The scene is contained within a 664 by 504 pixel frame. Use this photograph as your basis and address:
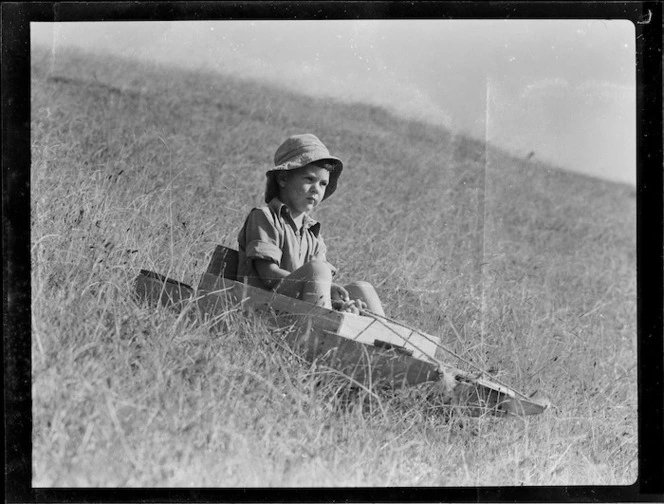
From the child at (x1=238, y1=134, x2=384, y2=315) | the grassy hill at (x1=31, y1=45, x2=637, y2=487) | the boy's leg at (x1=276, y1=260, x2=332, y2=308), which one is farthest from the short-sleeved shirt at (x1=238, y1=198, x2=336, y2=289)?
the grassy hill at (x1=31, y1=45, x2=637, y2=487)

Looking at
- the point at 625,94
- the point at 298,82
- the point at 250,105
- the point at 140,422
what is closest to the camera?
the point at 140,422

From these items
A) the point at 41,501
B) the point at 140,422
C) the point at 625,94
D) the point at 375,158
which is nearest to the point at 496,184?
the point at 375,158

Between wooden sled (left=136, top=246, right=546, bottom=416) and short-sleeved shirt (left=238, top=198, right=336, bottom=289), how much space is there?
0.35 ft

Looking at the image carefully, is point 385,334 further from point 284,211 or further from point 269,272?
point 284,211

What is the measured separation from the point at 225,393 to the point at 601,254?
9.91ft

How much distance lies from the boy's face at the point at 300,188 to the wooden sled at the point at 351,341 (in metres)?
0.43

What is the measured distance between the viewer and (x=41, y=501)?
2932 millimetres

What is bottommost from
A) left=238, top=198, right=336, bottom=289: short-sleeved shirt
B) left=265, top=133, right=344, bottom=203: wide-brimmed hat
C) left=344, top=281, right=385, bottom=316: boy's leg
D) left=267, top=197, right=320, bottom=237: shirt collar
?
left=344, top=281, right=385, bottom=316: boy's leg

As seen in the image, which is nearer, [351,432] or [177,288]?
[351,432]

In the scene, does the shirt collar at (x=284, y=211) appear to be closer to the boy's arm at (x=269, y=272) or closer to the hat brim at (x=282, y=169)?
the hat brim at (x=282, y=169)

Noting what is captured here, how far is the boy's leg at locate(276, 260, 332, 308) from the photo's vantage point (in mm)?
3178

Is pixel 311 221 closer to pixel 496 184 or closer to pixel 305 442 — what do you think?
pixel 305 442

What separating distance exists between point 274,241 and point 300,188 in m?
0.26

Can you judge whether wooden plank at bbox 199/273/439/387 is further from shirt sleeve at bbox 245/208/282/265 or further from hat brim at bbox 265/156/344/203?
hat brim at bbox 265/156/344/203
